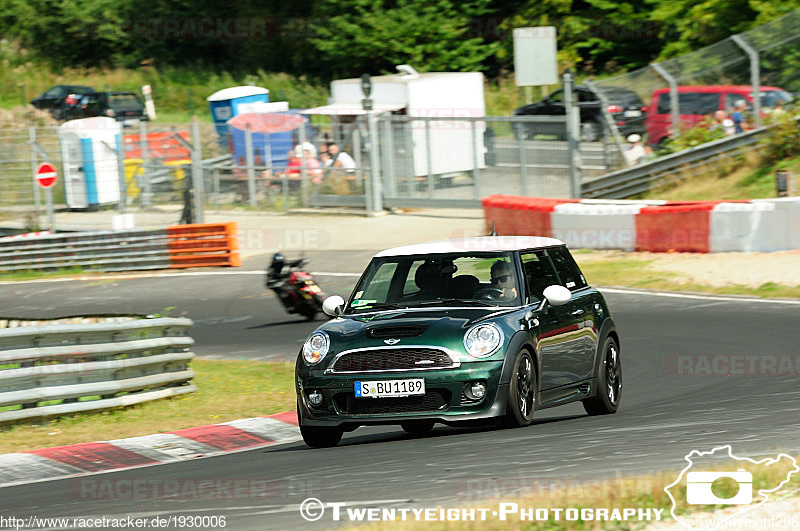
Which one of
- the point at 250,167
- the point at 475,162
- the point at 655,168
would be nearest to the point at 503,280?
the point at 655,168

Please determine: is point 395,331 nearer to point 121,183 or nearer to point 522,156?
point 522,156

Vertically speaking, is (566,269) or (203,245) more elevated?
(566,269)

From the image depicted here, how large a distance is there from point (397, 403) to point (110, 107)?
42.7 m

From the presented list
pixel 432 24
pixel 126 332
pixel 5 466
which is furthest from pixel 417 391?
pixel 432 24

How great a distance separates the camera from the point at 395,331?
28.4 ft

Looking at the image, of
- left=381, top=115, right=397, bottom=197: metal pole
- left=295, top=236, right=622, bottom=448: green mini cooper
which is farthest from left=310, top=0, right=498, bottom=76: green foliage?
left=295, top=236, right=622, bottom=448: green mini cooper

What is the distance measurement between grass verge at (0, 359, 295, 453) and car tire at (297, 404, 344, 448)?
1899mm

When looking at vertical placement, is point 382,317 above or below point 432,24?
below

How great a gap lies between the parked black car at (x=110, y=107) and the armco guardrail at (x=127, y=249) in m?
21.4

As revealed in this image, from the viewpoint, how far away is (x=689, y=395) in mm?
10891

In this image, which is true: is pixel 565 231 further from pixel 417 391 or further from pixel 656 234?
pixel 417 391

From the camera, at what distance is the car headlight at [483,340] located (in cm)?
850

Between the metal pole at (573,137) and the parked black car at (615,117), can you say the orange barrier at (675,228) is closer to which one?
the metal pole at (573,137)

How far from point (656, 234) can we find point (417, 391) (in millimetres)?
13817
